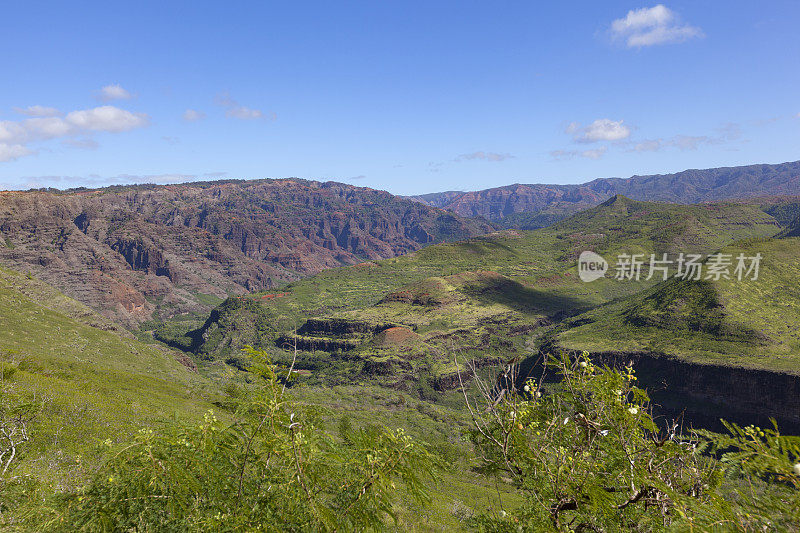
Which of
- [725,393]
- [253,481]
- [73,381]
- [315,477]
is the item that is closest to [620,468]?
[315,477]

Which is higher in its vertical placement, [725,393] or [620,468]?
[620,468]

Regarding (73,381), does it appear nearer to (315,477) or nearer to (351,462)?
(315,477)

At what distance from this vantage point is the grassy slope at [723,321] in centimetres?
9975

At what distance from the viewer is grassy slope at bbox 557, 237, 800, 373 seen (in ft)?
327

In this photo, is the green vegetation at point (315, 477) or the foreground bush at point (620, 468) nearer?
the foreground bush at point (620, 468)

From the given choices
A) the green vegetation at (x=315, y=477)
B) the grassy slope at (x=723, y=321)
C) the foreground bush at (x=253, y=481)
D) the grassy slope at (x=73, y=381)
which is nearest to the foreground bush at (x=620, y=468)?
the green vegetation at (x=315, y=477)

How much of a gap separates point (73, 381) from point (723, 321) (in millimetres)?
149189

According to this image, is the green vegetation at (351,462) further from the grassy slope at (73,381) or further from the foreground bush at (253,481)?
the grassy slope at (73,381)

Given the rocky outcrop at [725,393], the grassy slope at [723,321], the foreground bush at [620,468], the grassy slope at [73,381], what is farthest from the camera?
the grassy slope at [723,321]

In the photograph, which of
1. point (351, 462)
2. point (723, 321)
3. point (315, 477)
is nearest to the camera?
point (351, 462)

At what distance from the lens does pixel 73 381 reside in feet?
129

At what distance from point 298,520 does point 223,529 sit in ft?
4.15

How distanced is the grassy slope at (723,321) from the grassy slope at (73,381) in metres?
114

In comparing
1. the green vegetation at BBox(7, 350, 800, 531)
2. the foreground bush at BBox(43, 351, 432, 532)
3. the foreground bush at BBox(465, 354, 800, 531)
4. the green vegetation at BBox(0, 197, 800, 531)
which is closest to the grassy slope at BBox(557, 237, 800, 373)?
the green vegetation at BBox(0, 197, 800, 531)
